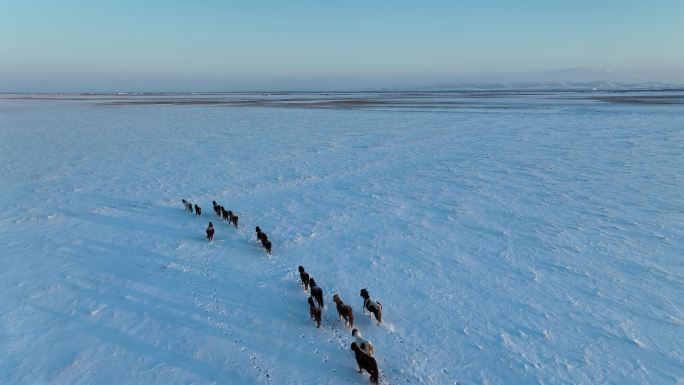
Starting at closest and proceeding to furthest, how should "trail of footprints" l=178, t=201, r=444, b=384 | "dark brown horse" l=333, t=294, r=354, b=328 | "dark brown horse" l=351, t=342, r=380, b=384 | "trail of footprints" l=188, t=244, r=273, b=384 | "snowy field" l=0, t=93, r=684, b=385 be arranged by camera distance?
1. "dark brown horse" l=351, t=342, r=380, b=384
2. "trail of footprints" l=178, t=201, r=444, b=384
3. "trail of footprints" l=188, t=244, r=273, b=384
4. "snowy field" l=0, t=93, r=684, b=385
5. "dark brown horse" l=333, t=294, r=354, b=328

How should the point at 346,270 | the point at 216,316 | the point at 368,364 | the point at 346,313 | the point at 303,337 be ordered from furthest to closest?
the point at 346,270, the point at 216,316, the point at 346,313, the point at 303,337, the point at 368,364

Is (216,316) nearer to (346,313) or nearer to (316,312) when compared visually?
(316,312)

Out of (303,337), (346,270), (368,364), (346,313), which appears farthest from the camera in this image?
(346,270)

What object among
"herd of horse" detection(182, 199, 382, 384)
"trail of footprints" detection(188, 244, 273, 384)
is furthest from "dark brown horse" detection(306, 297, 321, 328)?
"trail of footprints" detection(188, 244, 273, 384)

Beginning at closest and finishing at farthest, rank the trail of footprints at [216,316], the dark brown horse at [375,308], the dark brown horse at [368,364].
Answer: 1. the dark brown horse at [368,364]
2. the trail of footprints at [216,316]
3. the dark brown horse at [375,308]

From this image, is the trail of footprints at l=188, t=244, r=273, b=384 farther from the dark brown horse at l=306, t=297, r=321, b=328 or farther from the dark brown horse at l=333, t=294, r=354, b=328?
the dark brown horse at l=333, t=294, r=354, b=328

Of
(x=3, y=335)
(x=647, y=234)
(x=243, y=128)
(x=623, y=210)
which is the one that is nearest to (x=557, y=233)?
(x=647, y=234)

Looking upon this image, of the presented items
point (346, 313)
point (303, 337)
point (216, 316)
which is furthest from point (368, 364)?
point (216, 316)

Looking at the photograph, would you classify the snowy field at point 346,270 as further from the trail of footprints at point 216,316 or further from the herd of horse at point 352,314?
the herd of horse at point 352,314

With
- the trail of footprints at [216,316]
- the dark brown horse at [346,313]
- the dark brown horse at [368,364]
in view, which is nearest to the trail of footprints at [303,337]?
the trail of footprints at [216,316]
